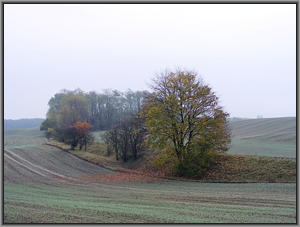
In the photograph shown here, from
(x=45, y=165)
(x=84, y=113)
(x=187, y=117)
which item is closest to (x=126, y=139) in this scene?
(x=45, y=165)

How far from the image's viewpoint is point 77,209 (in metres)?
13.2

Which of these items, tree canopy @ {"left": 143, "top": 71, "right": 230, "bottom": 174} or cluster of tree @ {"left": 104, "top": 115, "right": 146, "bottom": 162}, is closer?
tree canopy @ {"left": 143, "top": 71, "right": 230, "bottom": 174}

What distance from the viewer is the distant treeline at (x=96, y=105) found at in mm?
88769

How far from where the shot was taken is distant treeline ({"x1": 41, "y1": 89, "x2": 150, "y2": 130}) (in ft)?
291

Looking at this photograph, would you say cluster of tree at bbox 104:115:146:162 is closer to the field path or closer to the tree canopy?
the field path

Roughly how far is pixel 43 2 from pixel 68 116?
70.7 m

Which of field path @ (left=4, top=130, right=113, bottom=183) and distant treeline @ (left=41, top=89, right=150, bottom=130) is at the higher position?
distant treeline @ (left=41, top=89, right=150, bottom=130)

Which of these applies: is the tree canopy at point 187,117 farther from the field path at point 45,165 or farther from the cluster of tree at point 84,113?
the cluster of tree at point 84,113

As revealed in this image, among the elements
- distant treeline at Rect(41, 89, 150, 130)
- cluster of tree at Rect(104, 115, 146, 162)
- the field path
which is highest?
distant treeline at Rect(41, 89, 150, 130)

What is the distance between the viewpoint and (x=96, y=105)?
11206 centimetres

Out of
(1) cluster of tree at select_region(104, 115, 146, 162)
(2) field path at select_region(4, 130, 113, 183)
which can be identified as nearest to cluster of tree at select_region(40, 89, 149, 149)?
(1) cluster of tree at select_region(104, 115, 146, 162)

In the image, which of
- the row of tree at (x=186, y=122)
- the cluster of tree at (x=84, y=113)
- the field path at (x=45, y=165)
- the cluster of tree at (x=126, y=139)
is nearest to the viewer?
the field path at (x=45, y=165)

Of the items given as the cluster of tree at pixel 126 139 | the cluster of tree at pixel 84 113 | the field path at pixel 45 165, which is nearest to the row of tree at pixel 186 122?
the field path at pixel 45 165

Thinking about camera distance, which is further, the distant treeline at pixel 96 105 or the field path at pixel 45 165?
the distant treeline at pixel 96 105
